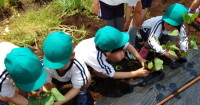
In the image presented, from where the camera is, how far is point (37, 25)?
3.21m

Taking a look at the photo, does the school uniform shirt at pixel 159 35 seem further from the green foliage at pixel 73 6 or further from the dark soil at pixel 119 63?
the green foliage at pixel 73 6

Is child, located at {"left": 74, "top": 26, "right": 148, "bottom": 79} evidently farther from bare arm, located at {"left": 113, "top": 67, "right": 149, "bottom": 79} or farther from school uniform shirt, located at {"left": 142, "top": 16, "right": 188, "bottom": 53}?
school uniform shirt, located at {"left": 142, "top": 16, "right": 188, "bottom": 53}

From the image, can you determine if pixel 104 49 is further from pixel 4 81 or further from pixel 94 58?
pixel 4 81

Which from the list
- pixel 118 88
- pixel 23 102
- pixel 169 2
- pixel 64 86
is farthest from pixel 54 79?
pixel 169 2

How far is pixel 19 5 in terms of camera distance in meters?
3.59

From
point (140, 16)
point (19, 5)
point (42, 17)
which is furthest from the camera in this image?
point (19, 5)

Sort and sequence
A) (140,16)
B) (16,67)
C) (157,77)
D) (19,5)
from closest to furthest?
(16,67), (157,77), (140,16), (19,5)

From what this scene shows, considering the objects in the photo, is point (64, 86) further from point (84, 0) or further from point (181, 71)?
point (84, 0)

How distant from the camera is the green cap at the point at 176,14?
2.14 meters

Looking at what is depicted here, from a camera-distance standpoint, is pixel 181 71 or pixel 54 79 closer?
pixel 54 79

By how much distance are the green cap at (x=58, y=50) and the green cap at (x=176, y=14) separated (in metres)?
1.12

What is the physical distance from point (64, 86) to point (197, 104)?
138 cm

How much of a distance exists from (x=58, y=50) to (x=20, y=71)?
0.31 meters

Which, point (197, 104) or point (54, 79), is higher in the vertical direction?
point (54, 79)
